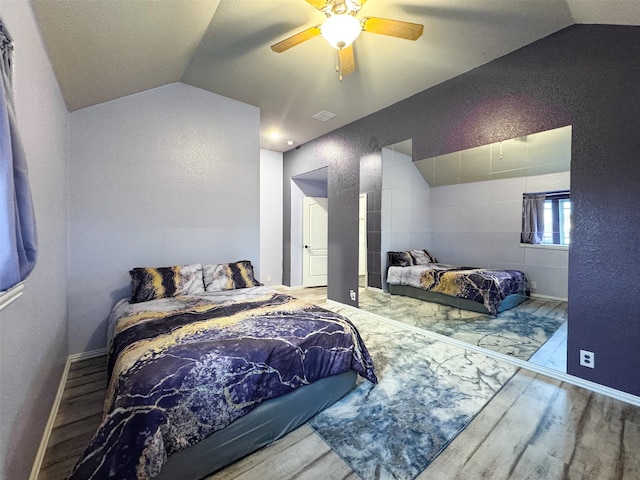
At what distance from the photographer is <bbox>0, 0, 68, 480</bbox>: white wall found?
44.1 inches

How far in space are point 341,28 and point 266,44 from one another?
3.67 feet

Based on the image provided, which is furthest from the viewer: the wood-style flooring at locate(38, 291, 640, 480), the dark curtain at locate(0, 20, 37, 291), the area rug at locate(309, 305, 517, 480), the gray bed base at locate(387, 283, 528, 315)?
the gray bed base at locate(387, 283, 528, 315)

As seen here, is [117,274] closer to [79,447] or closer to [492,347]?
[79,447]

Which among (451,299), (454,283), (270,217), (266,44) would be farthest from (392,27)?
(270,217)

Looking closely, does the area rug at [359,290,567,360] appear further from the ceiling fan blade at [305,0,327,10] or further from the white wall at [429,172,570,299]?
the ceiling fan blade at [305,0,327,10]

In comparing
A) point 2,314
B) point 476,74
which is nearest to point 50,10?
point 2,314

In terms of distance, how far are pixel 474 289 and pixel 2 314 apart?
12.1ft

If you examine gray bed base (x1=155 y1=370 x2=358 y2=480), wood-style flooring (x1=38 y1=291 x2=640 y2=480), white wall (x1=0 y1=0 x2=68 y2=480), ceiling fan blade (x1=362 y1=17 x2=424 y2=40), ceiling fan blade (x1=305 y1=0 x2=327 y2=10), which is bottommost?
wood-style flooring (x1=38 y1=291 x2=640 y2=480)

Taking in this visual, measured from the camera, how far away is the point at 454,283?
3346mm

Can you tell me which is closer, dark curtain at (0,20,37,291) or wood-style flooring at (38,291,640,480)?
dark curtain at (0,20,37,291)

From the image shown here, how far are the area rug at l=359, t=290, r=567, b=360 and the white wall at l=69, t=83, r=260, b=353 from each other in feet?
7.17

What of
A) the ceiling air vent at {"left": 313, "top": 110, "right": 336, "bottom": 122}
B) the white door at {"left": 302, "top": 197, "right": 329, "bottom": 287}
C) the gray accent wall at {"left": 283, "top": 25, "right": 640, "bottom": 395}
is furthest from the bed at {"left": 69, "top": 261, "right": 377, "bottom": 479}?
the white door at {"left": 302, "top": 197, "right": 329, "bottom": 287}

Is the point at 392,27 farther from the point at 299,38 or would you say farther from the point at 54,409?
the point at 54,409

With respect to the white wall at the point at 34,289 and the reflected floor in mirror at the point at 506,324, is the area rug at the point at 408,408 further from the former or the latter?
the white wall at the point at 34,289
